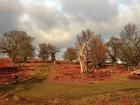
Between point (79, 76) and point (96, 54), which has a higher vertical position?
point (96, 54)

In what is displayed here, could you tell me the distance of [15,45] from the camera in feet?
276

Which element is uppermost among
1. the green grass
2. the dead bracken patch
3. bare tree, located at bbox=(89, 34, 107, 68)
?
bare tree, located at bbox=(89, 34, 107, 68)

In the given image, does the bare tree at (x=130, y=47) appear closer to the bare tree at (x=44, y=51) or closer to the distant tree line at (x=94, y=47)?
the distant tree line at (x=94, y=47)

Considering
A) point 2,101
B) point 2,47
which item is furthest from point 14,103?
point 2,47

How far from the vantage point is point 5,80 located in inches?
1758

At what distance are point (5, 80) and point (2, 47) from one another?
4214cm

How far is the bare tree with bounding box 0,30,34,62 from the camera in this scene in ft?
273

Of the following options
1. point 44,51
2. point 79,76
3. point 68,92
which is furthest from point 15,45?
point 68,92

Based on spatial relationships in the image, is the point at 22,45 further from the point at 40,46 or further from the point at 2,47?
the point at 40,46

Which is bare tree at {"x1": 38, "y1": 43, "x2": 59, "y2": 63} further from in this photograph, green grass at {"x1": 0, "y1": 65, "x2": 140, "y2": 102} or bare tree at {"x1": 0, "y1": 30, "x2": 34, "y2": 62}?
green grass at {"x1": 0, "y1": 65, "x2": 140, "y2": 102}

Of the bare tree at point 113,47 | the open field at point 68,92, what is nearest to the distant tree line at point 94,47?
the bare tree at point 113,47

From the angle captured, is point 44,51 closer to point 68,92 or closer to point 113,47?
point 113,47

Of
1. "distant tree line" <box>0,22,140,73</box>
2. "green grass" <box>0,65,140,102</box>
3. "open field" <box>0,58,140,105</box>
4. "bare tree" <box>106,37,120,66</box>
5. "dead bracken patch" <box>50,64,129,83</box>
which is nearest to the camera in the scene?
"open field" <box>0,58,140,105</box>

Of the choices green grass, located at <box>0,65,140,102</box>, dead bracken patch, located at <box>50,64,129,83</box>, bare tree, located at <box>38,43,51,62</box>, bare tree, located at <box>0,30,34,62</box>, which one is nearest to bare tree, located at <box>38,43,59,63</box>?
bare tree, located at <box>38,43,51,62</box>
